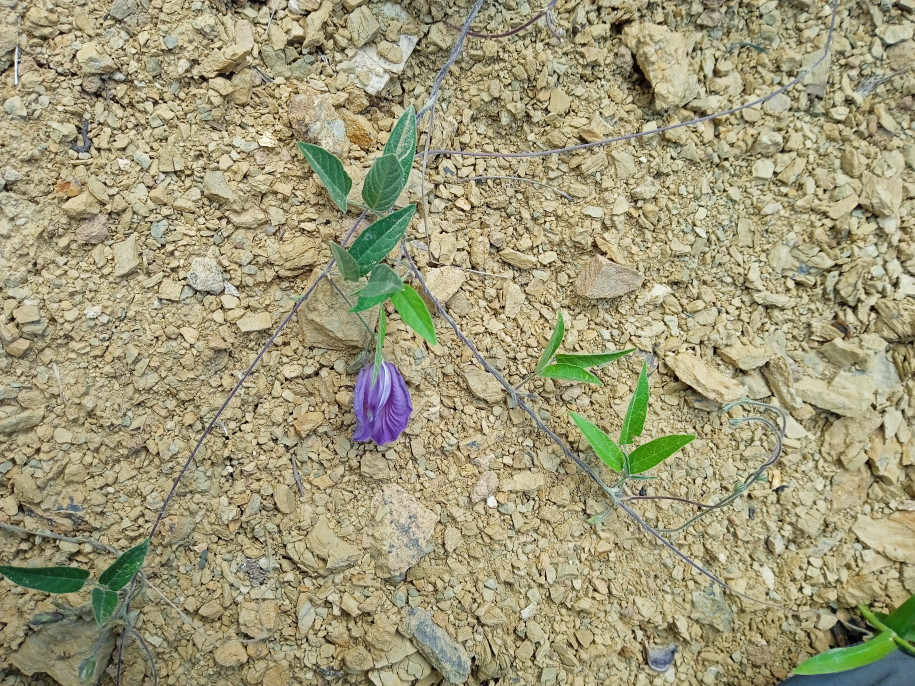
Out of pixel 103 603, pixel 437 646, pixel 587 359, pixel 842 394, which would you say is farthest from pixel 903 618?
pixel 103 603

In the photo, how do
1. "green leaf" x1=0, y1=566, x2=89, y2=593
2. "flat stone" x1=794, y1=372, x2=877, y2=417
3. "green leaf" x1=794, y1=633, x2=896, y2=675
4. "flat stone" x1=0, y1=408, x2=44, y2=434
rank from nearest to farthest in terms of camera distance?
"green leaf" x1=0, y1=566, x2=89, y2=593
"flat stone" x1=0, y1=408, x2=44, y2=434
"green leaf" x1=794, y1=633, x2=896, y2=675
"flat stone" x1=794, y1=372, x2=877, y2=417

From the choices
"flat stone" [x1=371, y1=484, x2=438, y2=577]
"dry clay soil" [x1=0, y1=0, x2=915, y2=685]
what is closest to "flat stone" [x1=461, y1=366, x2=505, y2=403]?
"dry clay soil" [x1=0, y1=0, x2=915, y2=685]

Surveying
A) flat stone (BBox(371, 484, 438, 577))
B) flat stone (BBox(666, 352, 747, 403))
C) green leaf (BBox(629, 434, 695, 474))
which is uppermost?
flat stone (BBox(666, 352, 747, 403))

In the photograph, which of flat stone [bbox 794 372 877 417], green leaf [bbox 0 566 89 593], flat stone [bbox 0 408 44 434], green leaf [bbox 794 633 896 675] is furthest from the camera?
flat stone [bbox 794 372 877 417]

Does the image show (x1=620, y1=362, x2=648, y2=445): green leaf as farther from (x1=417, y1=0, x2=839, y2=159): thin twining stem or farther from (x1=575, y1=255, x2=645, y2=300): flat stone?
(x1=417, y1=0, x2=839, y2=159): thin twining stem

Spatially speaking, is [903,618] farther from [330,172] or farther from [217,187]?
[217,187]

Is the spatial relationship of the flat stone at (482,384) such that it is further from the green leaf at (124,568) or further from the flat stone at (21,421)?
the flat stone at (21,421)

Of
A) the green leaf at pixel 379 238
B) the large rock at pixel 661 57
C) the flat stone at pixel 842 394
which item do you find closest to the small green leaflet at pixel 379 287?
the green leaf at pixel 379 238
